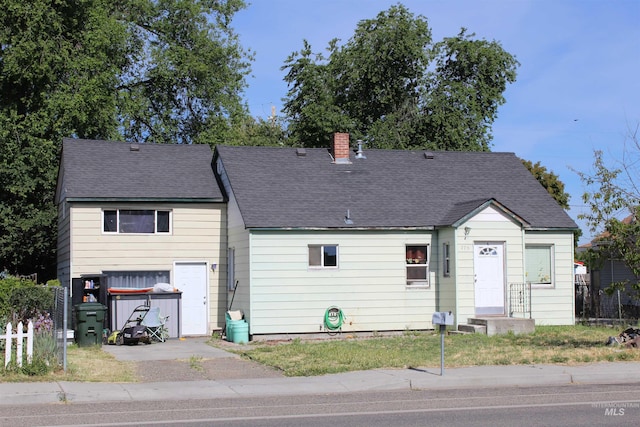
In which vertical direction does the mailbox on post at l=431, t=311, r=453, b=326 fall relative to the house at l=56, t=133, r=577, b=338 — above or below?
below

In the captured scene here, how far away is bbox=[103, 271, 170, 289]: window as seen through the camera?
2406cm

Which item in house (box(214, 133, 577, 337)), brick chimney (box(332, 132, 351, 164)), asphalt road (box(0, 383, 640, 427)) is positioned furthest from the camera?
brick chimney (box(332, 132, 351, 164))

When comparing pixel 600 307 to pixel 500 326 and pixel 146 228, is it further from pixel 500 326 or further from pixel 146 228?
pixel 146 228

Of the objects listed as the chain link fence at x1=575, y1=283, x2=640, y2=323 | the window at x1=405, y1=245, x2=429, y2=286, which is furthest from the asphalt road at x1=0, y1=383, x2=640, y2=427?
the chain link fence at x1=575, y1=283, x2=640, y2=323

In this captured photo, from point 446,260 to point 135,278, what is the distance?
9439 millimetres

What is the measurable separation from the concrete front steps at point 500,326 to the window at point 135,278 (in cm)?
929

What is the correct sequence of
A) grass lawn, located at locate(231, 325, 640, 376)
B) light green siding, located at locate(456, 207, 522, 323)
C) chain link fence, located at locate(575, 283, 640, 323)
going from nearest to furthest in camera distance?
1. grass lawn, located at locate(231, 325, 640, 376)
2. light green siding, located at locate(456, 207, 522, 323)
3. chain link fence, located at locate(575, 283, 640, 323)

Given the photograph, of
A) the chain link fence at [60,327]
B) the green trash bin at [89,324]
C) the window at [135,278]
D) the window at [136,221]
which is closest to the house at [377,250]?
the window at [136,221]

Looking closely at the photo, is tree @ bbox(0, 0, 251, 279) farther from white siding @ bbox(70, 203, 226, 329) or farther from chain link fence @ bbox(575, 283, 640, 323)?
chain link fence @ bbox(575, 283, 640, 323)

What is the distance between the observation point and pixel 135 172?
83.4 feet

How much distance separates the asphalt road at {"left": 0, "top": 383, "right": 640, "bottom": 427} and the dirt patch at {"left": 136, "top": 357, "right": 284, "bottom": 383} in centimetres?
245

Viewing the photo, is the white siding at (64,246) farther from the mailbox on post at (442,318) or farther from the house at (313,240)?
the mailbox on post at (442,318)

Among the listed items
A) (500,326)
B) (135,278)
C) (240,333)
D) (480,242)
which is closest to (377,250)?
(480,242)

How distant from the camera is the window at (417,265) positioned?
78.7 ft
